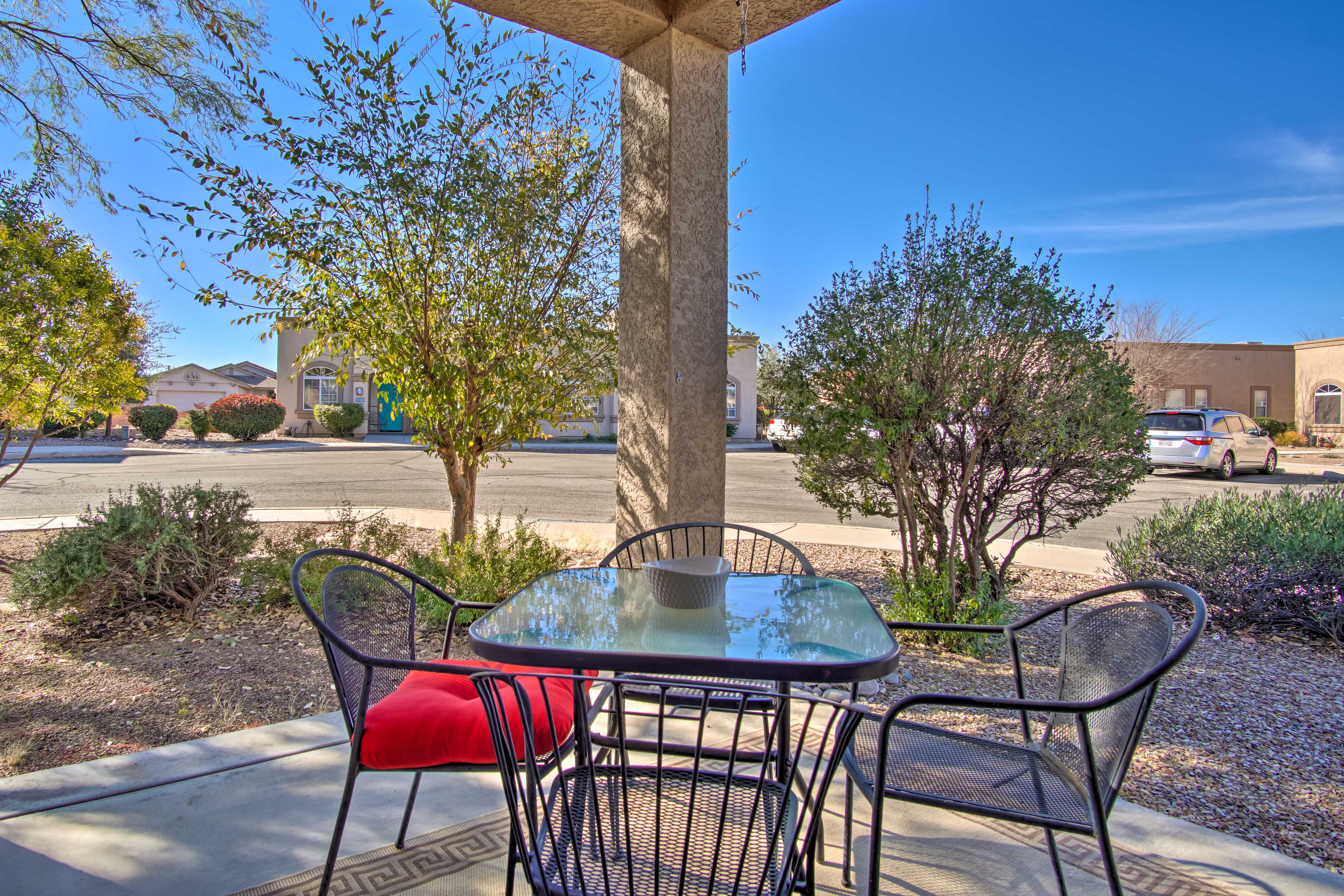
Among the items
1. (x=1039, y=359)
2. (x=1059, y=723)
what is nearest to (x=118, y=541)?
(x=1059, y=723)

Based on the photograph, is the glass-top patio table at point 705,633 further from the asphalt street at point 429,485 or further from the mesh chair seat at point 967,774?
the asphalt street at point 429,485

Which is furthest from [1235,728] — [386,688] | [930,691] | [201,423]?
[201,423]

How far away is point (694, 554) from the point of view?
3.55 m

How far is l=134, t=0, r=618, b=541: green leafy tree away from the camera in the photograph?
446cm

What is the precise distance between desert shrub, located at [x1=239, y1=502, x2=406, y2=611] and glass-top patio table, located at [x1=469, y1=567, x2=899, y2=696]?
8.31 ft

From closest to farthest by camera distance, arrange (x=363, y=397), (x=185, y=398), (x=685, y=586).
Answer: (x=685, y=586) → (x=363, y=397) → (x=185, y=398)

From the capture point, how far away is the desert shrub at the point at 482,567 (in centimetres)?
412

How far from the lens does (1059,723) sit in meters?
1.96

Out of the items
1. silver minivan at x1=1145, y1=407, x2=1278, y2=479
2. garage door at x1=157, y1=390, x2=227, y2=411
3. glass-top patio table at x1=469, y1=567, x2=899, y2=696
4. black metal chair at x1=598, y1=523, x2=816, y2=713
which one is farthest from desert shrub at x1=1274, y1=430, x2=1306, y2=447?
garage door at x1=157, y1=390, x2=227, y2=411

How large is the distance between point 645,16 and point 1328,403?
3533 centimetres

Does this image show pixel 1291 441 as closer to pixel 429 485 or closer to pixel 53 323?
pixel 429 485

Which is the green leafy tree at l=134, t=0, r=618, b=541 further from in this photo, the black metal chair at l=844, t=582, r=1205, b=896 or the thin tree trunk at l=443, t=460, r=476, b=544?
the black metal chair at l=844, t=582, r=1205, b=896

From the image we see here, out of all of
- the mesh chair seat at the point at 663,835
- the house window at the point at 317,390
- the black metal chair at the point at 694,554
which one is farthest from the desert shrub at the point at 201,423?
the mesh chair seat at the point at 663,835

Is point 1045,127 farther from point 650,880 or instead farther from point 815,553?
point 650,880
